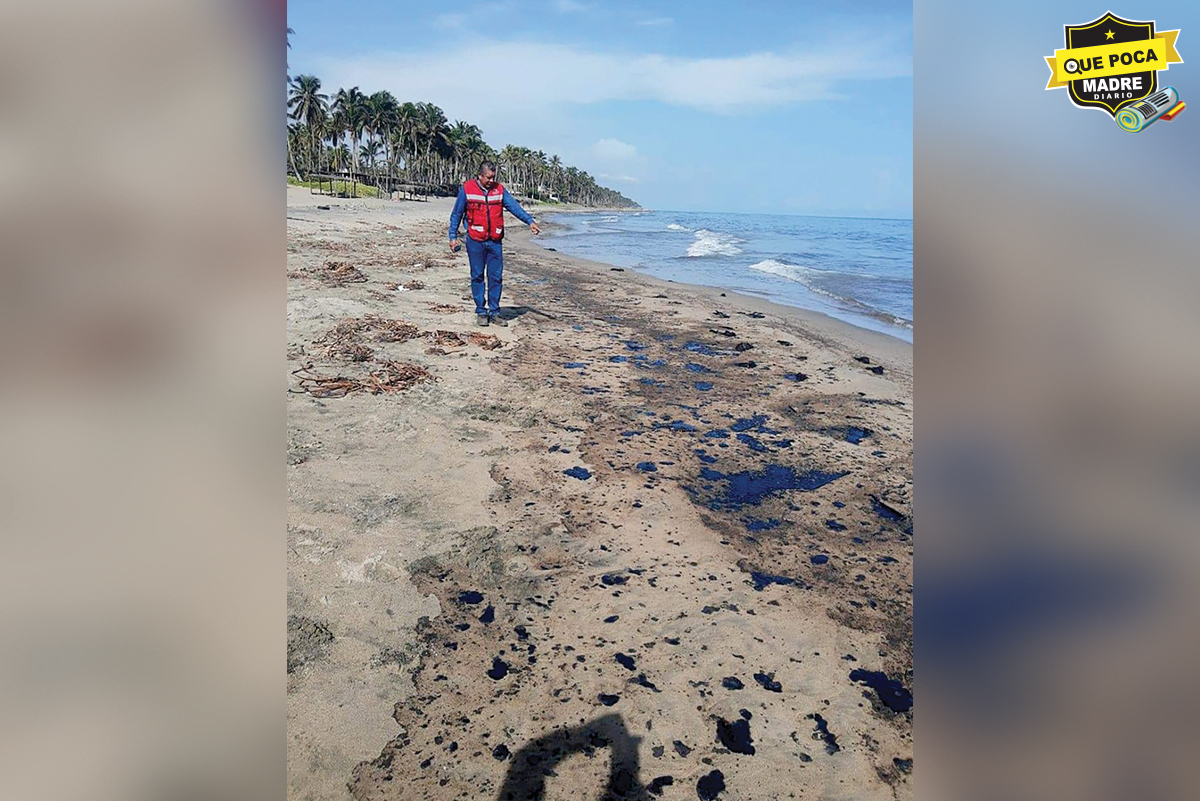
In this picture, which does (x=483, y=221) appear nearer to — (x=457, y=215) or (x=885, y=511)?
(x=457, y=215)

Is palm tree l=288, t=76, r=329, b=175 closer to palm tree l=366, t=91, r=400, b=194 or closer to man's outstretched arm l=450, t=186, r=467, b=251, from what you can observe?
palm tree l=366, t=91, r=400, b=194

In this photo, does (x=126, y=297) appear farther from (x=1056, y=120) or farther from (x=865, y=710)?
(x=865, y=710)

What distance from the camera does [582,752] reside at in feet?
7.16

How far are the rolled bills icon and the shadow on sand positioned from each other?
193 cm

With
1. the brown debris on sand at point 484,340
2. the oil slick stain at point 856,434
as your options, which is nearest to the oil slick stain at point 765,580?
the oil slick stain at point 856,434

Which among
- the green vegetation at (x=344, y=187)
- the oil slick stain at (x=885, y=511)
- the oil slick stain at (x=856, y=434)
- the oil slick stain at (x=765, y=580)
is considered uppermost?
the green vegetation at (x=344, y=187)

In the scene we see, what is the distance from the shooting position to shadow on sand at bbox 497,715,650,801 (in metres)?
2.03

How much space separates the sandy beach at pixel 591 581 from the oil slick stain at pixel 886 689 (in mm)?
11

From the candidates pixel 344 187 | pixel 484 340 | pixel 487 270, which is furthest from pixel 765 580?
pixel 344 187

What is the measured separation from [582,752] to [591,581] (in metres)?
1.00

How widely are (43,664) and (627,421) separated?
494 cm

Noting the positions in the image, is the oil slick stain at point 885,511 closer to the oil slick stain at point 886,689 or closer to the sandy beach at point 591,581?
the sandy beach at point 591,581

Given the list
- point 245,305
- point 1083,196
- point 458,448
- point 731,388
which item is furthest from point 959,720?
point 731,388

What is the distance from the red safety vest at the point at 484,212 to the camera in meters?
8.31
